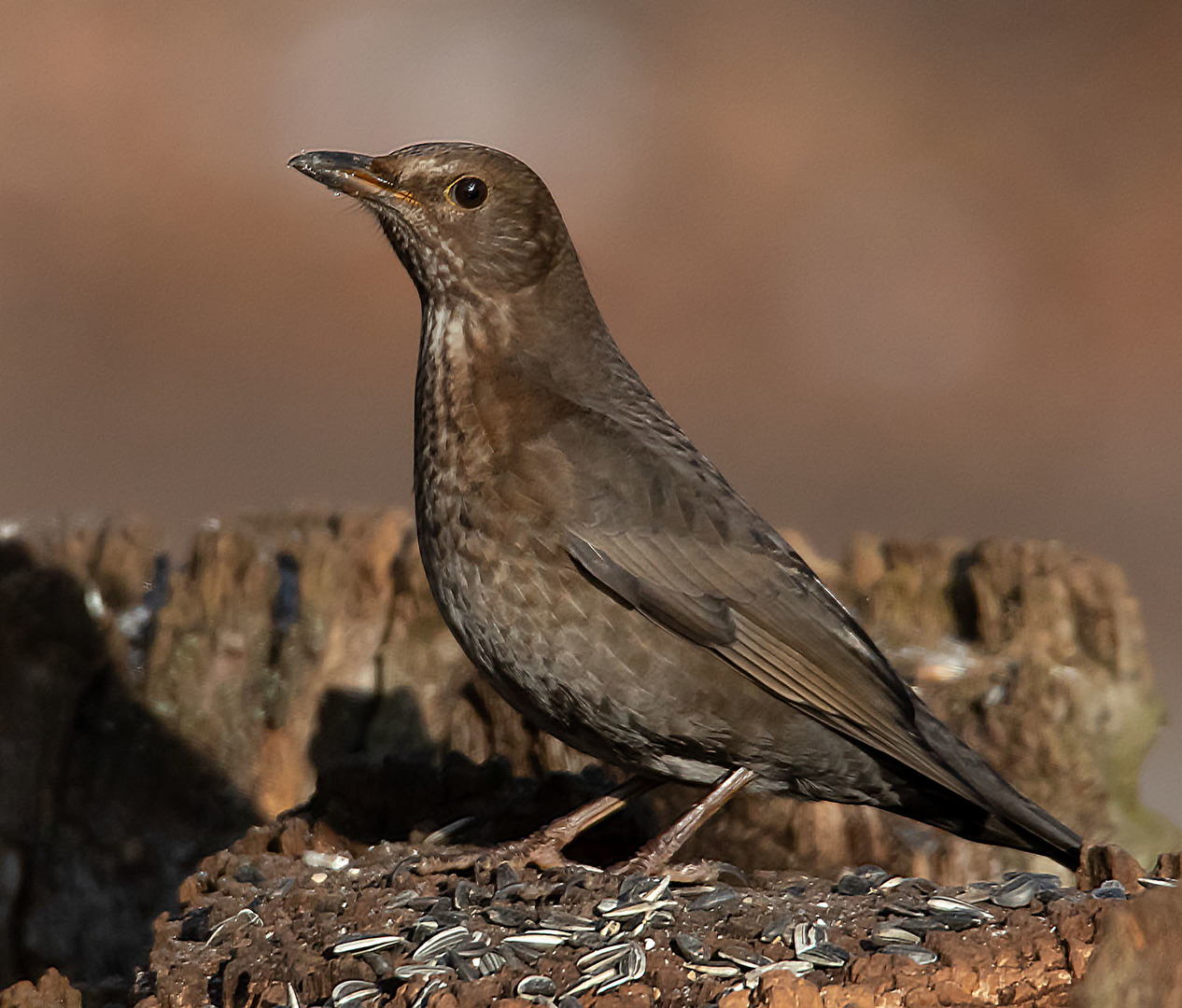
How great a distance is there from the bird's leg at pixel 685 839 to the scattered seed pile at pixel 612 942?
0.43 ft

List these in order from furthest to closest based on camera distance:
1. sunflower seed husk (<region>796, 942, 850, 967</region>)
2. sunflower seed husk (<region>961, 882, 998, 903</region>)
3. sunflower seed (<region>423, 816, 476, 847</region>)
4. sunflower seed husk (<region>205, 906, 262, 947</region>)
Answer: sunflower seed (<region>423, 816, 476, 847</region>)
sunflower seed husk (<region>205, 906, 262, 947</region>)
sunflower seed husk (<region>961, 882, 998, 903</region>)
sunflower seed husk (<region>796, 942, 850, 967</region>)

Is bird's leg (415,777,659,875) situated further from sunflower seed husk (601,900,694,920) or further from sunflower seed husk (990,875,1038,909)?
sunflower seed husk (990,875,1038,909)

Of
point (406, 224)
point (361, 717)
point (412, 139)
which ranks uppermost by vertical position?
point (412, 139)

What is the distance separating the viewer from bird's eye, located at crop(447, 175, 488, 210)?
4.93 m

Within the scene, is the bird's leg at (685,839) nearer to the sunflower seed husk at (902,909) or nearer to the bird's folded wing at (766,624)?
the bird's folded wing at (766,624)

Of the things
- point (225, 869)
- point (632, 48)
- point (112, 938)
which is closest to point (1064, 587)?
point (225, 869)

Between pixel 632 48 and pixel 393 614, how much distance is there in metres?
13.4

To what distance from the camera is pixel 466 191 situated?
4930mm

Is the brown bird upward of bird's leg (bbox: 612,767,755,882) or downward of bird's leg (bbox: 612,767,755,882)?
upward

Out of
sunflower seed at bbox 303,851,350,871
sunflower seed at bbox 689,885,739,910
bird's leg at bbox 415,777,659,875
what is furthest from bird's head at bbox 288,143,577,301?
sunflower seed at bbox 689,885,739,910

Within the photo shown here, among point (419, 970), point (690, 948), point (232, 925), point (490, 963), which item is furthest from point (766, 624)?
point (232, 925)

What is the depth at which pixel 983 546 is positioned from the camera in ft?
22.9

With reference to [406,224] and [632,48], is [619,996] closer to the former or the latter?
[406,224]

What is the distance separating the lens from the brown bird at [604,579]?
15.0 ft
